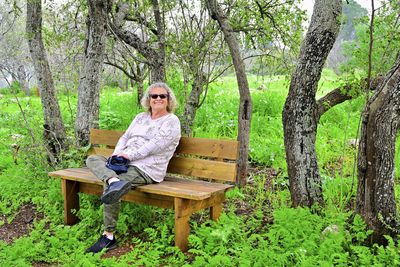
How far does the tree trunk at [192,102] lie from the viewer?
6.08 meters

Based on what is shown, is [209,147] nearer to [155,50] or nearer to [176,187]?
[176,187]

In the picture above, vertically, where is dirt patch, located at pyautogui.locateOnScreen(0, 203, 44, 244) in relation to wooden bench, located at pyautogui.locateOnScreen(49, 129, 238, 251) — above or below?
below

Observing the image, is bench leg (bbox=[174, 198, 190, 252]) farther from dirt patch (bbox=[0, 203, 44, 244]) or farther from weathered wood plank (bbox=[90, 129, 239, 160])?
dirt patch (bbox=[0, 203, 44, 244])

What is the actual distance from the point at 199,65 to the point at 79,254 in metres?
3.28

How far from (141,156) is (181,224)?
83 cm

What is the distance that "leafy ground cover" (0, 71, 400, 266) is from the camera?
339 cm

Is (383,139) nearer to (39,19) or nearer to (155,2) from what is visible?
(155,2)

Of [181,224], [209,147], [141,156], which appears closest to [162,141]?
[141,156]

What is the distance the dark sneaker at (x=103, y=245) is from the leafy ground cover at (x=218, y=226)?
74 mm

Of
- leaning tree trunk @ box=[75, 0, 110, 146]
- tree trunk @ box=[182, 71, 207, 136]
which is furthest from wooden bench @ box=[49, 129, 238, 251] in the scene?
tree trunk @ box=[182, 71, 207, 136]

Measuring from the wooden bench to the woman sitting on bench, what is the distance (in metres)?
0.17

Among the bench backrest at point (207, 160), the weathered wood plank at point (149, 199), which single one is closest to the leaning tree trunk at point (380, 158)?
the bench backrest at point (207, 160)

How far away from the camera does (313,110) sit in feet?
13.9

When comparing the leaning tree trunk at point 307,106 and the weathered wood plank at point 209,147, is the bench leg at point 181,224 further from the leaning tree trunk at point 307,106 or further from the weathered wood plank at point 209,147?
the leaning tree trunk at point 307,106
